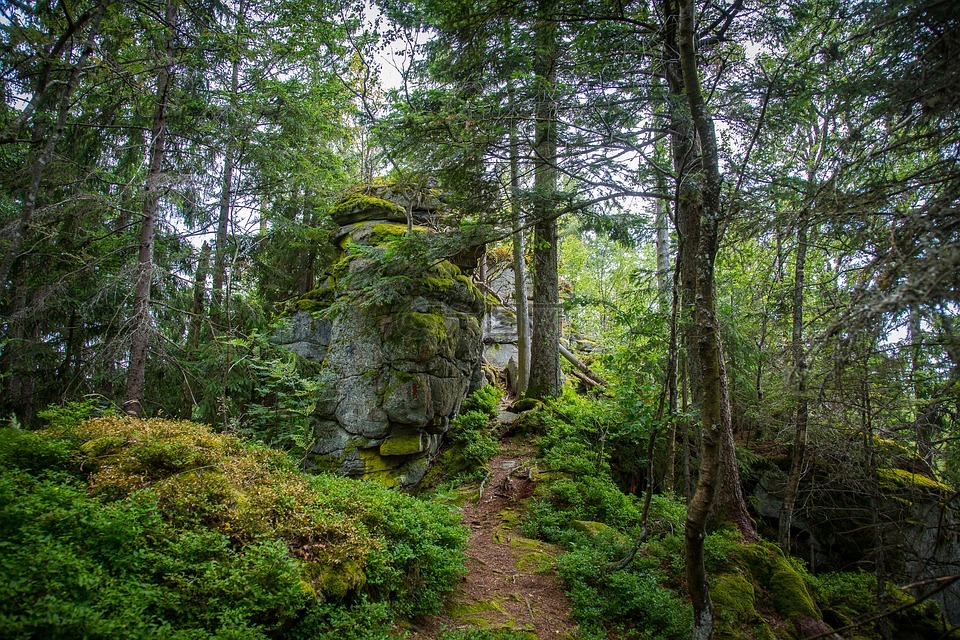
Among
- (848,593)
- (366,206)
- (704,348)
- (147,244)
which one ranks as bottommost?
(848,593)

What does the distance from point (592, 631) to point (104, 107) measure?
12.2 metres

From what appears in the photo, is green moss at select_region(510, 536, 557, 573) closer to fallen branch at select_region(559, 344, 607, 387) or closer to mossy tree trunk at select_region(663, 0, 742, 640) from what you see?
mossy tree trunk at select_region(663, 0, 742, 640)

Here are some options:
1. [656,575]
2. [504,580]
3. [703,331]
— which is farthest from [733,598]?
[703,331]

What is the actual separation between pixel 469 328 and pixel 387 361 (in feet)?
7.12

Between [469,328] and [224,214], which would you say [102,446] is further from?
[224,214]

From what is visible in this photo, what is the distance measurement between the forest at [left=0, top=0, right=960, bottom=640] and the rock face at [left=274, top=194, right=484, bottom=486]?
0.08 meters

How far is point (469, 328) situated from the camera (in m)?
10.2

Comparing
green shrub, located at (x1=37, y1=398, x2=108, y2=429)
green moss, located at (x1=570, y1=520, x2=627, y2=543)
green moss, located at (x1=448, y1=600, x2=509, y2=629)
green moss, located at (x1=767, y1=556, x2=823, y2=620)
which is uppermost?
green shrub, located at (x1=37, y1=398, x2=108, y2=429)

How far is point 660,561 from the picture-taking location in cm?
561

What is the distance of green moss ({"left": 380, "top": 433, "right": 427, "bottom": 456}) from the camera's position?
8.72 m

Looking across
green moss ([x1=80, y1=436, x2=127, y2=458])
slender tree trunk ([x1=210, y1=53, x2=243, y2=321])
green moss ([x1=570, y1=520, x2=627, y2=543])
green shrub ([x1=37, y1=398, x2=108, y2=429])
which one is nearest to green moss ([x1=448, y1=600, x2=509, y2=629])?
green moss ([x1=570, y1=520, x2=627, y2=543])

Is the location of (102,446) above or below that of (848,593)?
above

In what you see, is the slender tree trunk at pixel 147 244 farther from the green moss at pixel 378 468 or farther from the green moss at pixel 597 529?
the green moss at pixel 597 529

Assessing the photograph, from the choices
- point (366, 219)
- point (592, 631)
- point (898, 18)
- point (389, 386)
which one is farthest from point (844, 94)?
point (366, 219)
